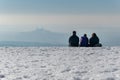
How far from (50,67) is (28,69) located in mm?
767

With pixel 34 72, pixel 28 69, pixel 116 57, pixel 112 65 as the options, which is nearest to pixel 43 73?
pixel 34 72

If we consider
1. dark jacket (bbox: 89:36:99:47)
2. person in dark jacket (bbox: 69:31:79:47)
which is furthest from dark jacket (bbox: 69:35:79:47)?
dark jacket (bbox: 89:36:99:47)

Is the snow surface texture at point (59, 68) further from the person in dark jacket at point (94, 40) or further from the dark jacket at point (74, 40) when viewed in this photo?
the dark jacket at point (74, 40)

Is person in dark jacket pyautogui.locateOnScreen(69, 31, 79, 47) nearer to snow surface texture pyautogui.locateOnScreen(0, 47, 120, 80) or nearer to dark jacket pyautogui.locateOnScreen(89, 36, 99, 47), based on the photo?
dark jacket pyautogui.locateOnScreen(89, 36, 99, 47)

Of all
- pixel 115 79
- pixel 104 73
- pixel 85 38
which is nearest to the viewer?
pixel 115 79

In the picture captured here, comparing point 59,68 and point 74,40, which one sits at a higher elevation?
point 74,40

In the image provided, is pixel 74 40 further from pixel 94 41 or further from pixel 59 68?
pixel 59 68

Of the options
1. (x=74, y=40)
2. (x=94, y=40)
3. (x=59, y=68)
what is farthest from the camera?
(x=74, y=40)

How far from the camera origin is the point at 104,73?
12906 mm

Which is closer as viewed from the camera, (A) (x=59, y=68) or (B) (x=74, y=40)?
(A) (x=59, y=68)

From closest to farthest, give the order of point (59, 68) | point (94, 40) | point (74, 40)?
point (59, 68), point (94, 40), point (74, 40)

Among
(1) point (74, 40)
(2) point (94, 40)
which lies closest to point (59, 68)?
(2) point (94, 40)

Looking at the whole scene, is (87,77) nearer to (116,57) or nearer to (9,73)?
(9,73)

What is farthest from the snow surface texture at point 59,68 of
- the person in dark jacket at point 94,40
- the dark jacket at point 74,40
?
the dark jacket at point 74,40
